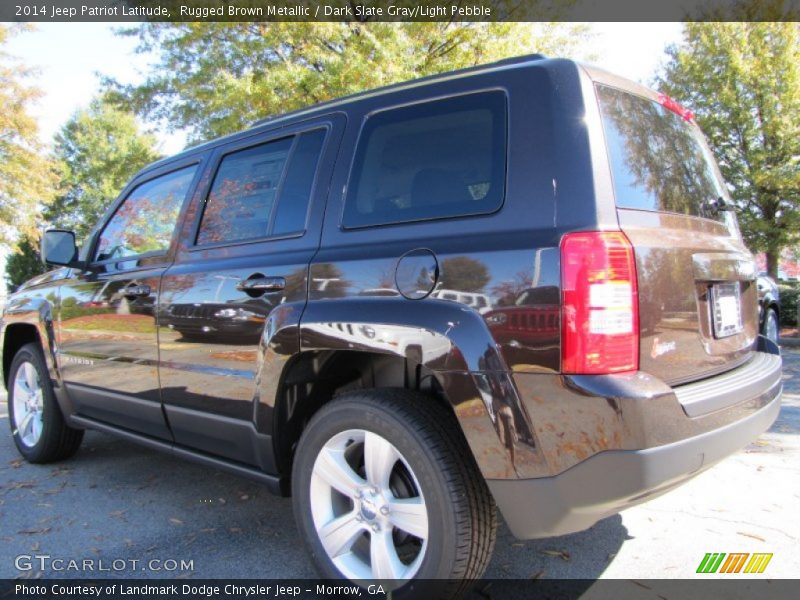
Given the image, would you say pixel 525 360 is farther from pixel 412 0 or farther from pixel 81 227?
pixel 81 227

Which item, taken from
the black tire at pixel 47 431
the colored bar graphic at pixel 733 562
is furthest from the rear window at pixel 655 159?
the black tire at pixel 47 431

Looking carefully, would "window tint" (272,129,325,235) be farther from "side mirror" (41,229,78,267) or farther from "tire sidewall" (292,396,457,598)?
"side mirror" (41,229,78,267)

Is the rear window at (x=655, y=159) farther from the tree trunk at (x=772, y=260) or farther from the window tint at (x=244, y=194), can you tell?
the tree trunk at (x=772, y=260)

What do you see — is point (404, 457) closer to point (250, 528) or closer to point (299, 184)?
point (299, 184)

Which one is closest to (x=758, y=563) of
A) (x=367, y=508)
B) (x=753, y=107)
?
(x=367, y=508)

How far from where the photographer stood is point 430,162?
2270 mm

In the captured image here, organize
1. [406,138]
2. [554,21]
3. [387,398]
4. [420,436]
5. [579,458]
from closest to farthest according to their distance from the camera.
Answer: [579,458]
[420,436]
[387,398]
[406,138]
[554,21]

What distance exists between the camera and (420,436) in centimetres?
202

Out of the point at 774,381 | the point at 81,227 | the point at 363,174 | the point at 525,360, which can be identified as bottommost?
the point at 774,381

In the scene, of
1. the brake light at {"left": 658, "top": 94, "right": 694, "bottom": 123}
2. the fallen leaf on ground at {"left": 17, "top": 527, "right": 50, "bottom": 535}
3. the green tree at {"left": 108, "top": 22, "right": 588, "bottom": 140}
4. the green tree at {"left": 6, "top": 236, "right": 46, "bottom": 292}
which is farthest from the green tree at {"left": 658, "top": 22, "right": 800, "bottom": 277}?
the green tree at {"left": 6, "top": 236, "right": 46, "bottom": 292}

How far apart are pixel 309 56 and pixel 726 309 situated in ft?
29.1

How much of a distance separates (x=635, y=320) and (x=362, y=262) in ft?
3.26

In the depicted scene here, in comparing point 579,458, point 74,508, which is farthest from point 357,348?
point 74,508

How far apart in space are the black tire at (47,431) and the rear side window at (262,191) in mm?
1964
